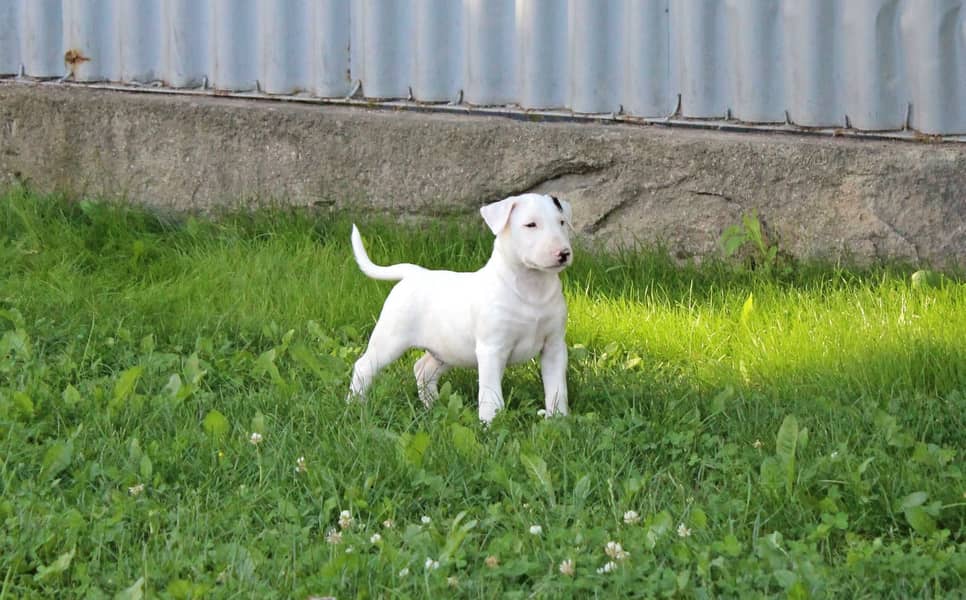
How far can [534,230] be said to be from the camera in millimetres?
4465

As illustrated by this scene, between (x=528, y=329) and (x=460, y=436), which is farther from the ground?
(x=528, y=329)

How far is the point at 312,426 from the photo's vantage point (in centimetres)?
452

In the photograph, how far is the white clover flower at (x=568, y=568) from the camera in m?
3.40

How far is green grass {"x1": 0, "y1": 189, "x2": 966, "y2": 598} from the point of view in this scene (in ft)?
11.4

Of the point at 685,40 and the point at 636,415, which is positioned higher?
the point at 685,40

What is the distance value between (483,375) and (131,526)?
1.28m

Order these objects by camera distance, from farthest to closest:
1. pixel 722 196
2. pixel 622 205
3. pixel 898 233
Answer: pixel 622 205 < pixel 722 196 < pixel 898 233

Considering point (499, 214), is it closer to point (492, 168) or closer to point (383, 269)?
point (383, 269)

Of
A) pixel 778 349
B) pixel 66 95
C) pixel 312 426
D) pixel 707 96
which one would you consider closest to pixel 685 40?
pixel 707 96

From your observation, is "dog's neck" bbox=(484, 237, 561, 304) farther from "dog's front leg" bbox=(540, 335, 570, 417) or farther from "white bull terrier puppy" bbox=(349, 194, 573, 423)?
"dog's front leg" bbox=(540, 335, 570, 417)

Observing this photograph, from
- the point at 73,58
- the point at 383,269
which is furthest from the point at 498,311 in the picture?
the point at 73,58

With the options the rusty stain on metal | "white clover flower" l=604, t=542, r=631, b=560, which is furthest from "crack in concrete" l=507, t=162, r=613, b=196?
"white clover flower" l=604, t=542, r=631, b=560

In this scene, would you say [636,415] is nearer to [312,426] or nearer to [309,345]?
[312,426]

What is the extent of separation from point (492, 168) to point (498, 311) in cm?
200
